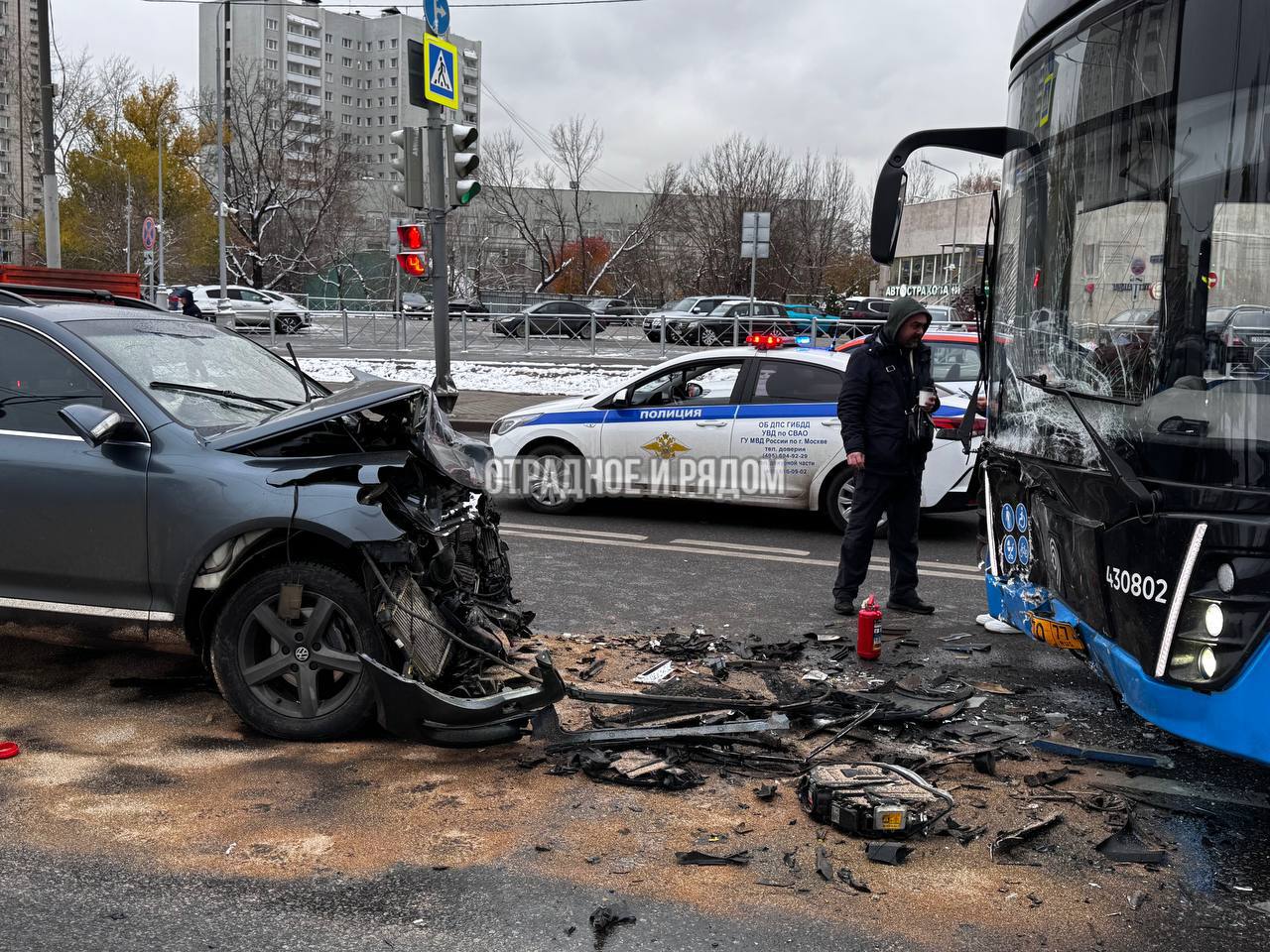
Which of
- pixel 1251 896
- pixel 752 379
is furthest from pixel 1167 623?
pixel 752 379

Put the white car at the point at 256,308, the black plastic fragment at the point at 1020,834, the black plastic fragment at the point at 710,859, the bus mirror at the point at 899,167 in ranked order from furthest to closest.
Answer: the white car at the point at 256,308 → the bus mirror at the point at 899,167 → the black plastic fragment at the point at 1020,834 → the black plastic fragment at the point at 710,859

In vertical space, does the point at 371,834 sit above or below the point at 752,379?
below

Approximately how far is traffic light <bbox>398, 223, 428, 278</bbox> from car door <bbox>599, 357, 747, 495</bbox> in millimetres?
5131

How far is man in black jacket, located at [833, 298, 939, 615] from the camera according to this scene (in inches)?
269

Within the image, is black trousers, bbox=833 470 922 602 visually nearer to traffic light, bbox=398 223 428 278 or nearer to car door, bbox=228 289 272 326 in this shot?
traffic light, bbox=398 223 428 278

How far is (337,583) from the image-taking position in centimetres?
436

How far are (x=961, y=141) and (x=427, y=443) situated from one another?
125 inches

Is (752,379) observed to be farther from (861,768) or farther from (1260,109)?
(1260,109)

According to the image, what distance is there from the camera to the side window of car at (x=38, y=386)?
477cm

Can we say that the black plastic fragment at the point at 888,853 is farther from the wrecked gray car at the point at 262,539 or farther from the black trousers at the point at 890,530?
the black trousers at the point at 890,530

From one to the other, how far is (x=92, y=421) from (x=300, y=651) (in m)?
1.29

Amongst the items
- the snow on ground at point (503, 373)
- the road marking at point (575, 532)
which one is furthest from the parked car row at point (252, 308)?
the road marking at point (575, 532)

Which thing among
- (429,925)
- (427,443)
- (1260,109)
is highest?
(1260,109)

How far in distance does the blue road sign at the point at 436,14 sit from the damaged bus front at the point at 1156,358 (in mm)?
9397
